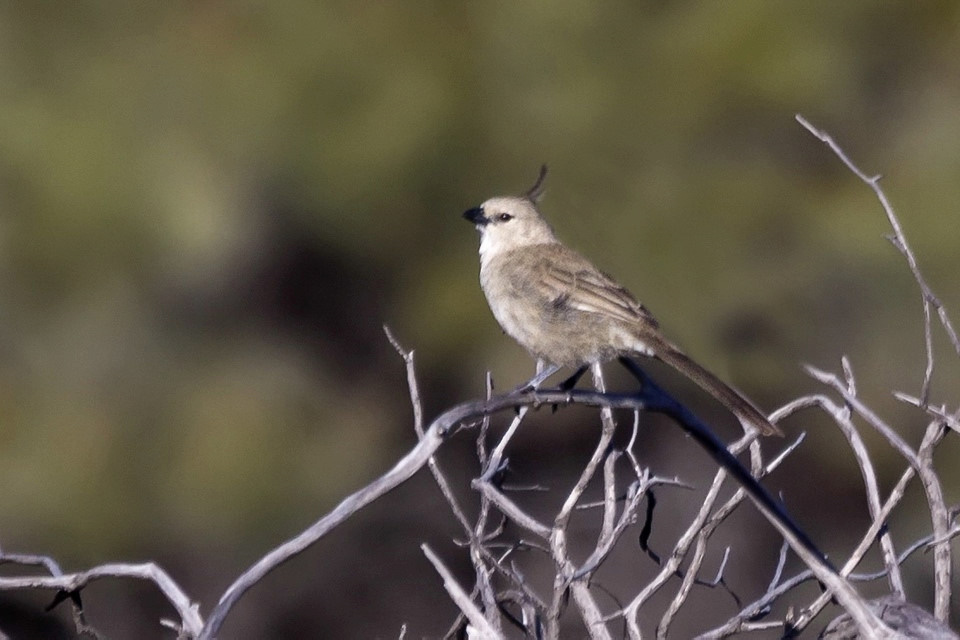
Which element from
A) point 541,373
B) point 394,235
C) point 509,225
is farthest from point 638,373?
point 394,235

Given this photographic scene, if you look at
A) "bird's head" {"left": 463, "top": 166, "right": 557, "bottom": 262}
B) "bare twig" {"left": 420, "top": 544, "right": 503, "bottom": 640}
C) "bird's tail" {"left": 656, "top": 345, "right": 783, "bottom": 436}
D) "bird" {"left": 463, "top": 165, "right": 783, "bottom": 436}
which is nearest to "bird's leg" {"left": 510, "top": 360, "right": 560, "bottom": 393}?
"bird" {"left": 463, "top": 165, "right": 783, "bottom": 436}

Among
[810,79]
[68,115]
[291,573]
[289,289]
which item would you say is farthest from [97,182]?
[810,79]

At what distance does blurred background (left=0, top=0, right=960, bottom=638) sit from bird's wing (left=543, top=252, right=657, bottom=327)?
243 centimetres

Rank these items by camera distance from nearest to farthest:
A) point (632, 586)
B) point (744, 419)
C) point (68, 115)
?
point (744, 419)
point (632, 586)
point (68, 115)

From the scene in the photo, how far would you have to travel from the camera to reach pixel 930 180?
750 cm

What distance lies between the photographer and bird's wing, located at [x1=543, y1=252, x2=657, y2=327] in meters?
3.91

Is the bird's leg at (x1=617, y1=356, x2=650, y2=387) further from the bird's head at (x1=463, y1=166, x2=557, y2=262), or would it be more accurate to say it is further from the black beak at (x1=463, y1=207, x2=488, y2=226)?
the black beak at (x1=463, y1=207, x2=488, y2=226)

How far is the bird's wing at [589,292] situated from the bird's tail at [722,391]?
0.16 m

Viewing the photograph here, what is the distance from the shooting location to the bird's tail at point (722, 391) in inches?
123

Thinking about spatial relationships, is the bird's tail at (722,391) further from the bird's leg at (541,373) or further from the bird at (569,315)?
the bird's leg at (541,373)

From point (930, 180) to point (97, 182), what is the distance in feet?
15.7

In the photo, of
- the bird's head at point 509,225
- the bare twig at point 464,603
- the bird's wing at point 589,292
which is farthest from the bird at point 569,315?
the bare twig at point 464,603

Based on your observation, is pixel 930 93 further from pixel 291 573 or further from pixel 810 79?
pixel 291 573

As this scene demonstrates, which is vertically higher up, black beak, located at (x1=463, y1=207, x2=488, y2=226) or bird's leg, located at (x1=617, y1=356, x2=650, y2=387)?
black beak, located at (x1=463, y1=207, x2=488, y2=226)
